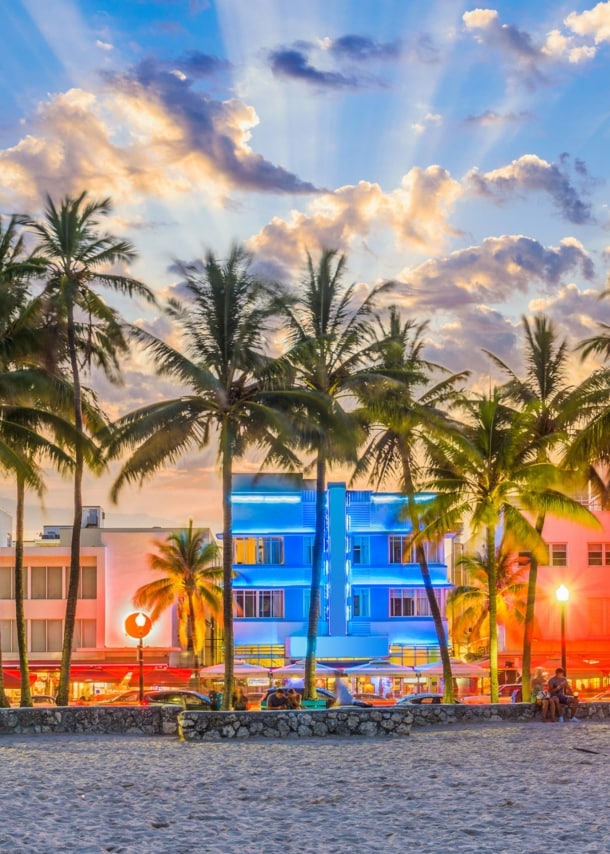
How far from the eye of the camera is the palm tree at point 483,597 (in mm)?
64938

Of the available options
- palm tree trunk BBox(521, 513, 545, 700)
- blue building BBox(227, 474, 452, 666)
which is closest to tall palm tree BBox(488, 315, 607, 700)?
palm tree trunk BBox(521, 513, 545, 700)

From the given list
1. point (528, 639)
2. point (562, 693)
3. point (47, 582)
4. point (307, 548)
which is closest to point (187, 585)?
point (47, 582)

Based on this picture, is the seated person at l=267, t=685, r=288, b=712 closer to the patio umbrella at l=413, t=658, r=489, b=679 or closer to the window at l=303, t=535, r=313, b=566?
the patio umbrella at l=413, t=658, r=489, b=679

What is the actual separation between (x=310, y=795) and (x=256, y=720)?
8.79 meters

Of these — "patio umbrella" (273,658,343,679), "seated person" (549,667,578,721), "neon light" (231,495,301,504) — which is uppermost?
"neon light" (231,495,301,504)

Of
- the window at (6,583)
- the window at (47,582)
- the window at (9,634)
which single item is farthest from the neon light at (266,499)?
the window at (9,634)

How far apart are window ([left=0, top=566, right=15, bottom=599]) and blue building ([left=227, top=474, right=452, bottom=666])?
1206cm

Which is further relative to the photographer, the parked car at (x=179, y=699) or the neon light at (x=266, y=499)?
the neon light at (x=266, y=499)

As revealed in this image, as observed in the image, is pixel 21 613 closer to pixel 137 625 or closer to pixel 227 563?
pixel 137 625

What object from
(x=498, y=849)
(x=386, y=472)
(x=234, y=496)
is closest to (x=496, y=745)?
(x=498, y=849)

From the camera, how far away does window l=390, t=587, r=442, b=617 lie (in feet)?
198

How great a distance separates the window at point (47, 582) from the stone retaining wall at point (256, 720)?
116ft

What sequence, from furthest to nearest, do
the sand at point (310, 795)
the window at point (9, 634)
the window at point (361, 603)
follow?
the window at point (9, 634) → the window at point (361, 603) → the sand at point (310, 795)

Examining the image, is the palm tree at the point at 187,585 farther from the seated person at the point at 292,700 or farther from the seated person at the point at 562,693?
the seated person at the point at 562,693
